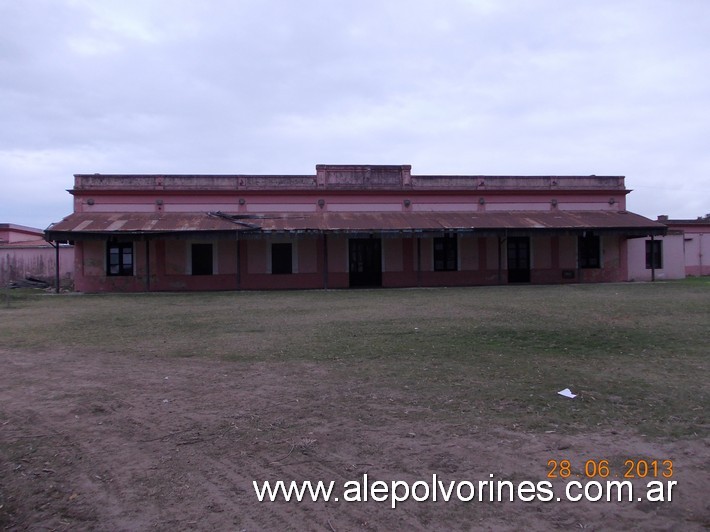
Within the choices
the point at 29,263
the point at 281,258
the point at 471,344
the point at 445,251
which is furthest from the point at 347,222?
the point at 29,263

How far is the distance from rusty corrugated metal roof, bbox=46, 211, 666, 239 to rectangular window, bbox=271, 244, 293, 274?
122 centimetres

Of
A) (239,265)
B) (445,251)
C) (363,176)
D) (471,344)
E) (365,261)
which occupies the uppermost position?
(363,176)

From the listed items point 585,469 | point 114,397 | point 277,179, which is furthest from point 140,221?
point 585,469

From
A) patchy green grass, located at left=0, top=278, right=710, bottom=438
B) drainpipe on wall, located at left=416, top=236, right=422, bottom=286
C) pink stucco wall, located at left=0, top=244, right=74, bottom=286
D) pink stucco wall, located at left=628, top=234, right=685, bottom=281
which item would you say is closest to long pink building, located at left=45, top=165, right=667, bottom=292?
drainpipe on wall, located at left=416, top=236, right=422, bottom=286

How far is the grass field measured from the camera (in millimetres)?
4156

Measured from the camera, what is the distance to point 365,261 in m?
23.9

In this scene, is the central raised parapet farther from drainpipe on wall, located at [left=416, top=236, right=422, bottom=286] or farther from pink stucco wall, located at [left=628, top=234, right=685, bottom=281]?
pink stucco wall, located at [left=628, top=234, right=685, bottom=281]

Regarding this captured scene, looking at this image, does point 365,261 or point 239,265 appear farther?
point 365,261

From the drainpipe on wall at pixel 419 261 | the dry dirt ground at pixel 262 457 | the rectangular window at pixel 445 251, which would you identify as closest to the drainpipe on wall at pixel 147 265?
the drainpipe on wall at pixel 419 261

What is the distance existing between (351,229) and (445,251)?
5171mm

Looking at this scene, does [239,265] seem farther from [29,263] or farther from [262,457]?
[262,457]

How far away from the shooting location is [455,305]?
1435cm

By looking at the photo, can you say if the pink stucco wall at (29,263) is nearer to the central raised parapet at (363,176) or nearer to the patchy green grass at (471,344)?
the patchy green grass at (471,344)

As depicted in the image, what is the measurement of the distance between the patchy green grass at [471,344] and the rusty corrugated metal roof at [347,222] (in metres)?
5.30
